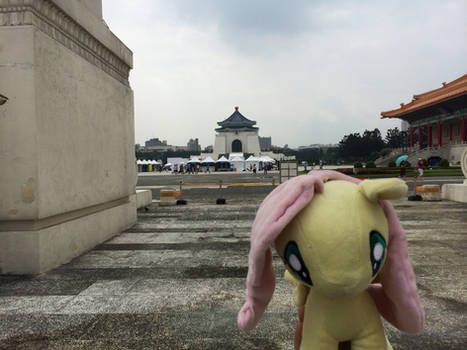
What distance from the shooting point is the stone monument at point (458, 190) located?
35.6ft

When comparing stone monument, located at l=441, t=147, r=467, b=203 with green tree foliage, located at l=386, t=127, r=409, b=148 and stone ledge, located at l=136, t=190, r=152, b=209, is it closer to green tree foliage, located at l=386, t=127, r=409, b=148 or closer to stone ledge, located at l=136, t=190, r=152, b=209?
stone ledge, located at l=136, t=190, r=152, b=209

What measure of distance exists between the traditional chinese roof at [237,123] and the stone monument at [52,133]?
71575 millimetres

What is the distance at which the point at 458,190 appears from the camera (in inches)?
442

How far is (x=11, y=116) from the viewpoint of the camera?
15.5ft

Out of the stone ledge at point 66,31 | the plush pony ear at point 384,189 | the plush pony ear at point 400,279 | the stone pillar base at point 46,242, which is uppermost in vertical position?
the stone ledge at point 66,31

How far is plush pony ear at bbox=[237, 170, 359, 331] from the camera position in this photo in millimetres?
1654

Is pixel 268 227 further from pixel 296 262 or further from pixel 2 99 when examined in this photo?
pixel 2 99

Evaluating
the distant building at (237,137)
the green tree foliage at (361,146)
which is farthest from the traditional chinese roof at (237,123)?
the green tree foliage at (361,146)

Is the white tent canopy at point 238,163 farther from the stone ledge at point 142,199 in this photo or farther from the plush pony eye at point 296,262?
the plush pony eye at point 296,262

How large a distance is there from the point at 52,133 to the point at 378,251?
16.2ft

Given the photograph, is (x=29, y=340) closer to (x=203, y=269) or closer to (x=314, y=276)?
(x=203, y=269)

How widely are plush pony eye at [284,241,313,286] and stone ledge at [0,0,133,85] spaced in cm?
491

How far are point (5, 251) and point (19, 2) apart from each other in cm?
340

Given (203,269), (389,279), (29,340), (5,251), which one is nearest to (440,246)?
Answer: (203,269)
